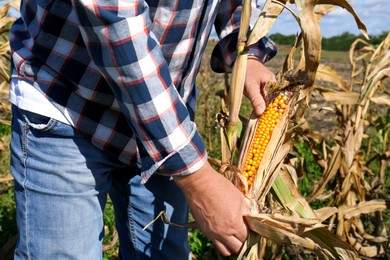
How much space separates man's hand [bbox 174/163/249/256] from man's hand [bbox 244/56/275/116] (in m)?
0.35

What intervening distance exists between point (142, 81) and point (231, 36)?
2.22 ft

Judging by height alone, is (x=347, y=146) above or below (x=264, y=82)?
below

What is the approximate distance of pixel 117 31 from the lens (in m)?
1.41

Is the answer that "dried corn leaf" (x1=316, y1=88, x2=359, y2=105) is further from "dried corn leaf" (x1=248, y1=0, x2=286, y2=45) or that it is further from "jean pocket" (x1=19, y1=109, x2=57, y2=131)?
"jean pocket" (x1=19, y1=109, x2=57, y2=131)

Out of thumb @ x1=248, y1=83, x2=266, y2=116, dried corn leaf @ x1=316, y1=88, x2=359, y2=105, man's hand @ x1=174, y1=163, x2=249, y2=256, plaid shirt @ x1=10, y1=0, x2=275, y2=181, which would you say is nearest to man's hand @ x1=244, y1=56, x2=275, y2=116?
thumb @ x1=248, y1=83, x2=266, y2=116

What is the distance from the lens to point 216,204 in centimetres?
160

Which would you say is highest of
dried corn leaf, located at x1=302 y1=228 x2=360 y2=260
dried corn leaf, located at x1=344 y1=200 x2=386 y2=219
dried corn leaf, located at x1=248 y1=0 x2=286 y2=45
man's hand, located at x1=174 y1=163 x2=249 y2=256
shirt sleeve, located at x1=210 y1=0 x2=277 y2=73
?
dried corn leaf, located at x1=248 y1=0 x2=286 y2=45

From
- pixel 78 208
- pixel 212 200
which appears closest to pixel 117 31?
pixel 212 200

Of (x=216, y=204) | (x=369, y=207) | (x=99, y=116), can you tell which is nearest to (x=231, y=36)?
(x=99, y=116)

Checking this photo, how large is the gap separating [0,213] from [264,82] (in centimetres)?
197

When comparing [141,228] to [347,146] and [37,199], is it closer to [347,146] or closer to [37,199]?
[37,199]

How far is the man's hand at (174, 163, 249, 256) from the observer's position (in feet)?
5.22

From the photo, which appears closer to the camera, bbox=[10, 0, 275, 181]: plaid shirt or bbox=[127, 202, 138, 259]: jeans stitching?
bbox=[10, 0, 275, 181]: plaid shirt

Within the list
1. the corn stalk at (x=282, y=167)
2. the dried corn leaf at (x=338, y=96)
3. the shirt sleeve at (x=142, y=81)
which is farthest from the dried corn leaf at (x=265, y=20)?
the dried corn leaf at (x=338, y=96)
